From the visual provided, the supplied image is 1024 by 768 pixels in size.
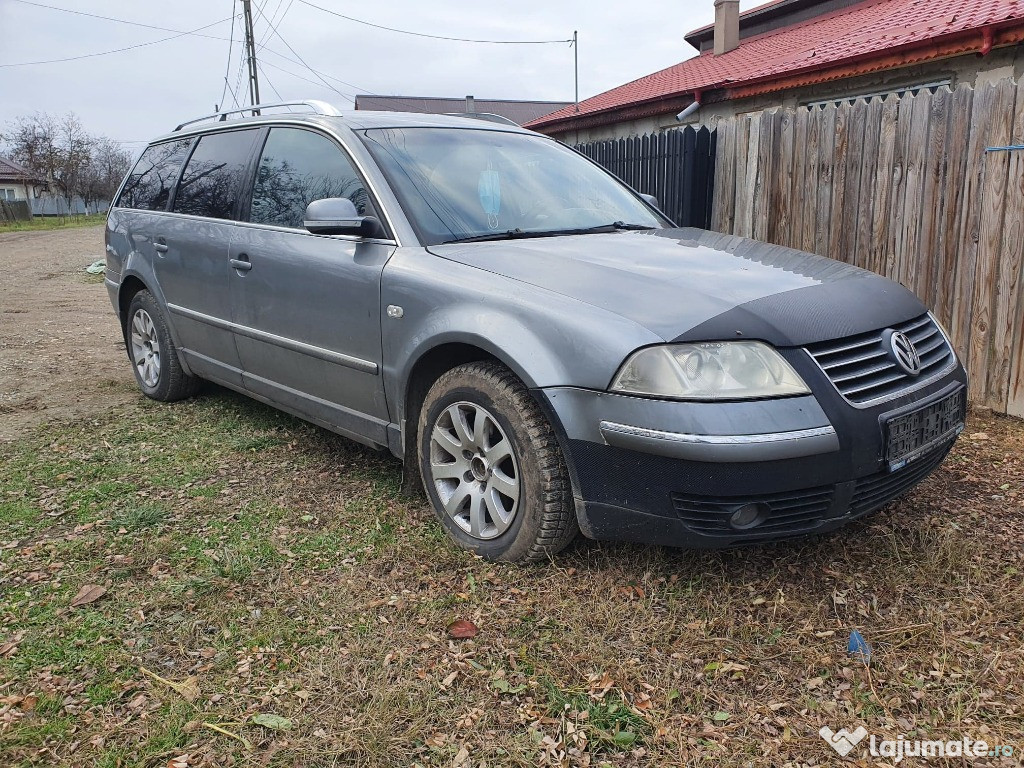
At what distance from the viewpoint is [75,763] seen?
215 cm

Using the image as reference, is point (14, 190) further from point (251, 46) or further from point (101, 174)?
point (251, 46)

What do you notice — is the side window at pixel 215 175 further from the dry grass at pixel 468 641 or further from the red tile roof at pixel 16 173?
the red tile roof at pixel 16 173

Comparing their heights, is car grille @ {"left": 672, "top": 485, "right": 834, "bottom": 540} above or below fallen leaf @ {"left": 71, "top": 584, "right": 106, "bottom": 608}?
above

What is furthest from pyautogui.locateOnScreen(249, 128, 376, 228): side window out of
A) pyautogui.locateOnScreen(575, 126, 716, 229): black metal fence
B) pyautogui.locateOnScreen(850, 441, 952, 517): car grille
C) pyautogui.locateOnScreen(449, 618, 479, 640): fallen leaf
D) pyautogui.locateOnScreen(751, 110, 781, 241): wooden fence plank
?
pyautogui.locateOnScreen(575, 126, 716, 229): black metal fence

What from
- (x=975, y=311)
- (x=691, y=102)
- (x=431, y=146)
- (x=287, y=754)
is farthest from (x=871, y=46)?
(x=287, y=754)

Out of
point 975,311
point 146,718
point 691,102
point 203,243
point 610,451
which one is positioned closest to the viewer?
point 146,718

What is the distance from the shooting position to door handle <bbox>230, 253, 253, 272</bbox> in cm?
421

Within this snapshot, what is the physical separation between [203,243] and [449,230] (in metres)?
1.87

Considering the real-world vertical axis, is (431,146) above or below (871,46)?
below

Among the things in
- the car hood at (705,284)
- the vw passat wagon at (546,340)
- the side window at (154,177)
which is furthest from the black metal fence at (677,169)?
the car hood at (705,284)

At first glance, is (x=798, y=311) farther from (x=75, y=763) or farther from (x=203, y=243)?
(x=203, y=243)

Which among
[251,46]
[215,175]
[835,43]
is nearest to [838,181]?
[215,175]

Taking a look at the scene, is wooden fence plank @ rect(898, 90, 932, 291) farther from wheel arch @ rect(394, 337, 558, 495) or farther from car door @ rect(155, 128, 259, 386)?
car door @ rect(155, 128, 259, 386)

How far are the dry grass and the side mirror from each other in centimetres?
125
